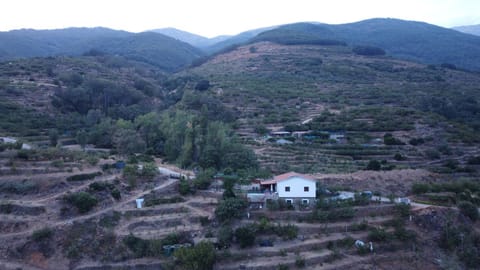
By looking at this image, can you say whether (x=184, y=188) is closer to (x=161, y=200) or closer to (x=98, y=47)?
(x=161, y=200)

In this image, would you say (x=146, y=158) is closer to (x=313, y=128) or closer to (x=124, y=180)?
(x=124, y=180)

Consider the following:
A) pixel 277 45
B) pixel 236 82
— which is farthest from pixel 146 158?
pixel 277 45

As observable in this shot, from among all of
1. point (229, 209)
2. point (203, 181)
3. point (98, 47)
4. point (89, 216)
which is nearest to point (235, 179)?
point (203, 181)

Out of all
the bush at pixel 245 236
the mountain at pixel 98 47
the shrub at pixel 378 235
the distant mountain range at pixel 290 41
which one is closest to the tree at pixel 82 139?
the bush at pixel 245 236

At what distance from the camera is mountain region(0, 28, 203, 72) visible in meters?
102

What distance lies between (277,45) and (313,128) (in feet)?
181

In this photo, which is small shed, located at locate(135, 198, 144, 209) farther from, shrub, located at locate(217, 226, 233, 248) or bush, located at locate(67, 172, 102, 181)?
shrub, located at locate(217, 226, 233, 248)

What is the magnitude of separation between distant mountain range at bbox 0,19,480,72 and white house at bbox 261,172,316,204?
7269 cm

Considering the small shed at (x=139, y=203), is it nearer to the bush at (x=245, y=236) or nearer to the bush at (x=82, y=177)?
the bush at (x=82, y=177)

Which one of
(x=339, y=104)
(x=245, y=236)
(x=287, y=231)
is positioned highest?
(x=339, y=104)

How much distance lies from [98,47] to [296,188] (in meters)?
118

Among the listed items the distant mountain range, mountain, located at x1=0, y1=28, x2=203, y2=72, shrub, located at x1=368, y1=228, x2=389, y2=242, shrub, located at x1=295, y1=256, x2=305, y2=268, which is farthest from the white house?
mountain, located at x1=0, y1=28, x2=203, y2=72

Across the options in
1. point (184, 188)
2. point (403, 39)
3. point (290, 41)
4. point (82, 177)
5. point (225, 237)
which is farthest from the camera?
point (403, 39)

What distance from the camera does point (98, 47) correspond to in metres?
123
